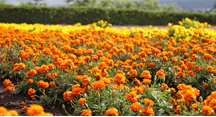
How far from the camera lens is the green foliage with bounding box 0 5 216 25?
13.8m

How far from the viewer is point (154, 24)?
1645 cm

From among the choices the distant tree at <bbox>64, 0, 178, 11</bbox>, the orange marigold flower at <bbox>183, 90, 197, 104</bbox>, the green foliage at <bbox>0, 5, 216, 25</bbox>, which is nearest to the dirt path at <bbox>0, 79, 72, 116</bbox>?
the orange marigold flower at <bbox>183, 90, 197, 104</bbox>

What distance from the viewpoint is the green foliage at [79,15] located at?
13.8 metres

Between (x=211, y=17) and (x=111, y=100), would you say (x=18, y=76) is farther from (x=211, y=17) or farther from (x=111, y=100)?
(x=211, y=17)

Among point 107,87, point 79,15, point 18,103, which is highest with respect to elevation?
point 79,15

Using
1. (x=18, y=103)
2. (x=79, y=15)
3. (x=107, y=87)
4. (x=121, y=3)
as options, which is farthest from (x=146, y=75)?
(x=121, y=3)

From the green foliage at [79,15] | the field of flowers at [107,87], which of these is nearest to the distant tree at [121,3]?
the green foliage at [79,15]

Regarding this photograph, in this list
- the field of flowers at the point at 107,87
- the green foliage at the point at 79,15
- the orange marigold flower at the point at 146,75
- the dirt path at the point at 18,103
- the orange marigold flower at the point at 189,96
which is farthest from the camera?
the green foliage at the point at 79,15

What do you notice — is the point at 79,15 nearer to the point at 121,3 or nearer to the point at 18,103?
the point at 18,103

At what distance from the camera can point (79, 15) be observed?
48.0ft

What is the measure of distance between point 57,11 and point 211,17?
47.9 feet

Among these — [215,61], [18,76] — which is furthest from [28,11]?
[215,61]

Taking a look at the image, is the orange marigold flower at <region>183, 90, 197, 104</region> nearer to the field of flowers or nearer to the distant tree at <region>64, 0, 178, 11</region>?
the field of flowers

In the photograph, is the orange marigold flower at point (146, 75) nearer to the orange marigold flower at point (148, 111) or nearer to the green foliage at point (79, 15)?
the orange marigold flower at point (148, 111)
